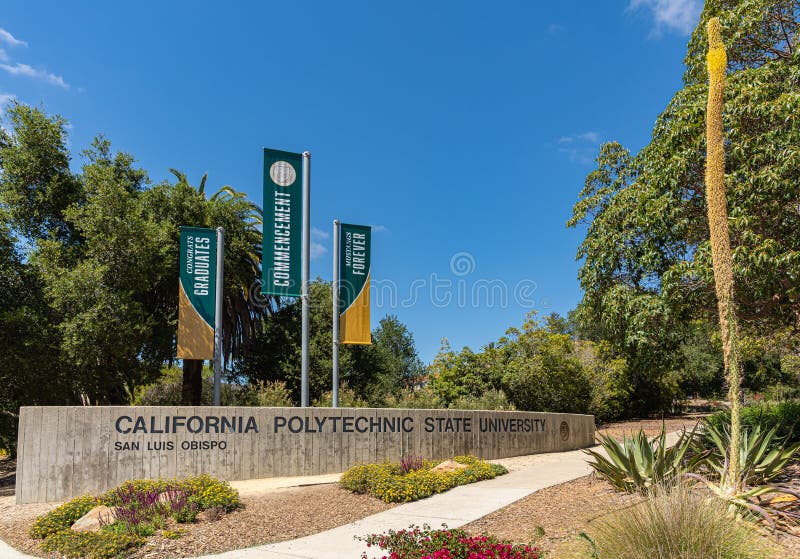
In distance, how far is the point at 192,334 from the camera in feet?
53.9

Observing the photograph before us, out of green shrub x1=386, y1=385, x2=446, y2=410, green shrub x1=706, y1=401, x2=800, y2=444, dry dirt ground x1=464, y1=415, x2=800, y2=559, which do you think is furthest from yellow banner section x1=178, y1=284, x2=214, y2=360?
green shrub x1=706, y1=401, x2=800, y2=444

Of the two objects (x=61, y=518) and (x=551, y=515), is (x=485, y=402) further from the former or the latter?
(x=61, y=518)

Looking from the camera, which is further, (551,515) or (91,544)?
(551,515)

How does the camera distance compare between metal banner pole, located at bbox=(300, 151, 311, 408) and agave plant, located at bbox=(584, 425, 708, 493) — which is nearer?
agave plant, located at bbox=(584, 425, 708, 493)

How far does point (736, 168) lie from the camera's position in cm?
1293

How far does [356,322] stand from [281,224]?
335 cm

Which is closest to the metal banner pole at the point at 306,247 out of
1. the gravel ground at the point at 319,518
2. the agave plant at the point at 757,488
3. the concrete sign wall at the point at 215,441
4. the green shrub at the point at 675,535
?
the concrete sign wall at the point at 215,441

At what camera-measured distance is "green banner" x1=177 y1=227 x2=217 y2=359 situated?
53.8 feet

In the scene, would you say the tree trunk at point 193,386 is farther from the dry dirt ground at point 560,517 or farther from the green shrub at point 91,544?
the dry dirt ground at point 560,517

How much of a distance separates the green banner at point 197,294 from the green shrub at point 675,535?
42.4 ft

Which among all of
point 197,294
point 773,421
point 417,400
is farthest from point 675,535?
point 417,400

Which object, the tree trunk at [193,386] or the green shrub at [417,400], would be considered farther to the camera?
the tree trunk at [193,386]

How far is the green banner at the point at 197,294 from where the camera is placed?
16406 mm

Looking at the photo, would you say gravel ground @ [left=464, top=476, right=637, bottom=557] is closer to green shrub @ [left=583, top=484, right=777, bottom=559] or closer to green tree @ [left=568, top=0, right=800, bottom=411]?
green shrub @ [left=583, top=484, right=777, bottom=559]
